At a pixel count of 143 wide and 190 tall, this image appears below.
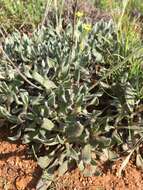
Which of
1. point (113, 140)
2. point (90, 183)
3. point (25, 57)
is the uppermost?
point (25, 57)

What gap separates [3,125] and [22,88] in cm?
30

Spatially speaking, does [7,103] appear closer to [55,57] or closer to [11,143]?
[11,143]

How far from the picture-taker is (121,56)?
3.20 m

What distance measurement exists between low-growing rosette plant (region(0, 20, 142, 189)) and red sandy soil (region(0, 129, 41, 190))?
0.28 feet

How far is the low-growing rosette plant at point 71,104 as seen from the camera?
2.95 m

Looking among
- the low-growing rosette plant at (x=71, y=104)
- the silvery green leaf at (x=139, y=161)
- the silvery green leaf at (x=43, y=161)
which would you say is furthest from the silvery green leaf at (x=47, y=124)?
the silvery green leaf at (x=139, y=161)

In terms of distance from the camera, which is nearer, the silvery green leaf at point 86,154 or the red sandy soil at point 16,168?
the silvery green leaf at point 86,154

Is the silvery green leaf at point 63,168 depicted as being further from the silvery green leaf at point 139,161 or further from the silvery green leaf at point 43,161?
the silvery green leaf at point 139,161

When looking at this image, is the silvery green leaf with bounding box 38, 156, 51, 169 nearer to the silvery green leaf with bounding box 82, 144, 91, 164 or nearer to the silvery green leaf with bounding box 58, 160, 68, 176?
the silvery green leaf with bounding box 58, 160, 68, 176

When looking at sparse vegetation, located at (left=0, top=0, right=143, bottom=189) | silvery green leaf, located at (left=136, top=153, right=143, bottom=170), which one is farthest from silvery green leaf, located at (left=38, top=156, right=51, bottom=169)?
silvery green leaf, located at (left=136, top=153, right=143, bottom=170)

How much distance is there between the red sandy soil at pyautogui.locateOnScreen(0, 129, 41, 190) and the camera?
2967mm

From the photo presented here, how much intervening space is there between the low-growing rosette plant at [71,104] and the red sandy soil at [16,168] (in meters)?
0.09

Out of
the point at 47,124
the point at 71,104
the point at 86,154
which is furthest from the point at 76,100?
the point at 86,154

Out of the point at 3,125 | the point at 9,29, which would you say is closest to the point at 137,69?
the point at 3,125
